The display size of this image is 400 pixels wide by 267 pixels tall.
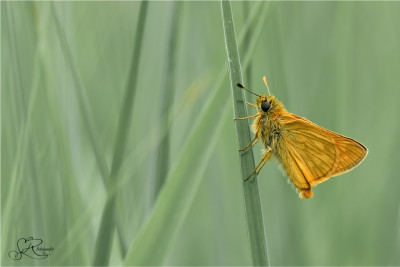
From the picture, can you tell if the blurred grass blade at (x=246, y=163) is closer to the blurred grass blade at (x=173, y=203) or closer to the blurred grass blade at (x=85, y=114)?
the blurred grass blade at (x=173, y=203)

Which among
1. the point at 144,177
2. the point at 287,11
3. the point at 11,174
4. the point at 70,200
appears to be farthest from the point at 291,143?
the point at 287,11

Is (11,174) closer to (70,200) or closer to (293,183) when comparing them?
(70,200)

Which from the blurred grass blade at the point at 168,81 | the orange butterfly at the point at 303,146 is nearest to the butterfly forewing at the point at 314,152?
the orange butterfly at the point at 303,146

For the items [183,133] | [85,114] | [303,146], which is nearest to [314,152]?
[303,146]

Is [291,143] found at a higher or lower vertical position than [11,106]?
lower

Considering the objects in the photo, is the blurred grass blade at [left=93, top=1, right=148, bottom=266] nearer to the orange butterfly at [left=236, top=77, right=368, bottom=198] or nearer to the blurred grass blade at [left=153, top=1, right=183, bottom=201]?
the blurred grass blade at [left=153, top=1, right=183, bottom=201]

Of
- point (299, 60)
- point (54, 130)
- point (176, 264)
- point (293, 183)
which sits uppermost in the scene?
point (299, 60)

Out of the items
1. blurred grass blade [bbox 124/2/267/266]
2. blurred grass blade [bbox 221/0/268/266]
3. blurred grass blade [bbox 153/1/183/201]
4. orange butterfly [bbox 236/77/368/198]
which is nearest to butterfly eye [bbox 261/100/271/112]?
orange butterfly [bbox 236/77/368/198]

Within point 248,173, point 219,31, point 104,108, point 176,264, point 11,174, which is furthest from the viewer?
point 219,31
